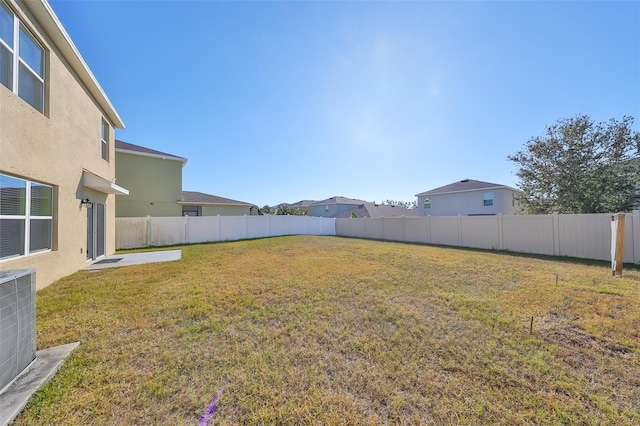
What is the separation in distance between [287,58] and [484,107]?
348 inches

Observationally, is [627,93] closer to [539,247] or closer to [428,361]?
[539,247]

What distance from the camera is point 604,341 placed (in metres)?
3.10

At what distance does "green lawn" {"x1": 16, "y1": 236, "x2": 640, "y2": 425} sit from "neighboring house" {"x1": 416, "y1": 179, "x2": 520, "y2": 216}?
1618 cm

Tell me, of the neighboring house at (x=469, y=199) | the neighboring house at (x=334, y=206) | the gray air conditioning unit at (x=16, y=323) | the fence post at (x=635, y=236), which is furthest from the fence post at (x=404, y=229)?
the neighboring house at (x=334, y=206)

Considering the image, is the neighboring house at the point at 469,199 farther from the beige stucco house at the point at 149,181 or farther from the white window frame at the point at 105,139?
the white window frame at the point at 105,139

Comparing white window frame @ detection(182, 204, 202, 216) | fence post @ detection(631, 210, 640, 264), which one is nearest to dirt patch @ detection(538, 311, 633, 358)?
fence post @ detection(631, 210, 640, 264)

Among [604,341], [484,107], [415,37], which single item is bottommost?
[604,341]

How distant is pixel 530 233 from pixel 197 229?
17.4 m

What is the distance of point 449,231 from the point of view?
1413 cm

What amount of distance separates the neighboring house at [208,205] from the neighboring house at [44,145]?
39.8 ft

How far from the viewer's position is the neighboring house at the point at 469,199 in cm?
1967

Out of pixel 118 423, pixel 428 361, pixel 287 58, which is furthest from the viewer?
pixel 287 58

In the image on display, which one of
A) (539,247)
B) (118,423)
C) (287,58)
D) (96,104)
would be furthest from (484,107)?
(96,104)

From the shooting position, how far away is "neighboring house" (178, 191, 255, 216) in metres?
20.3
